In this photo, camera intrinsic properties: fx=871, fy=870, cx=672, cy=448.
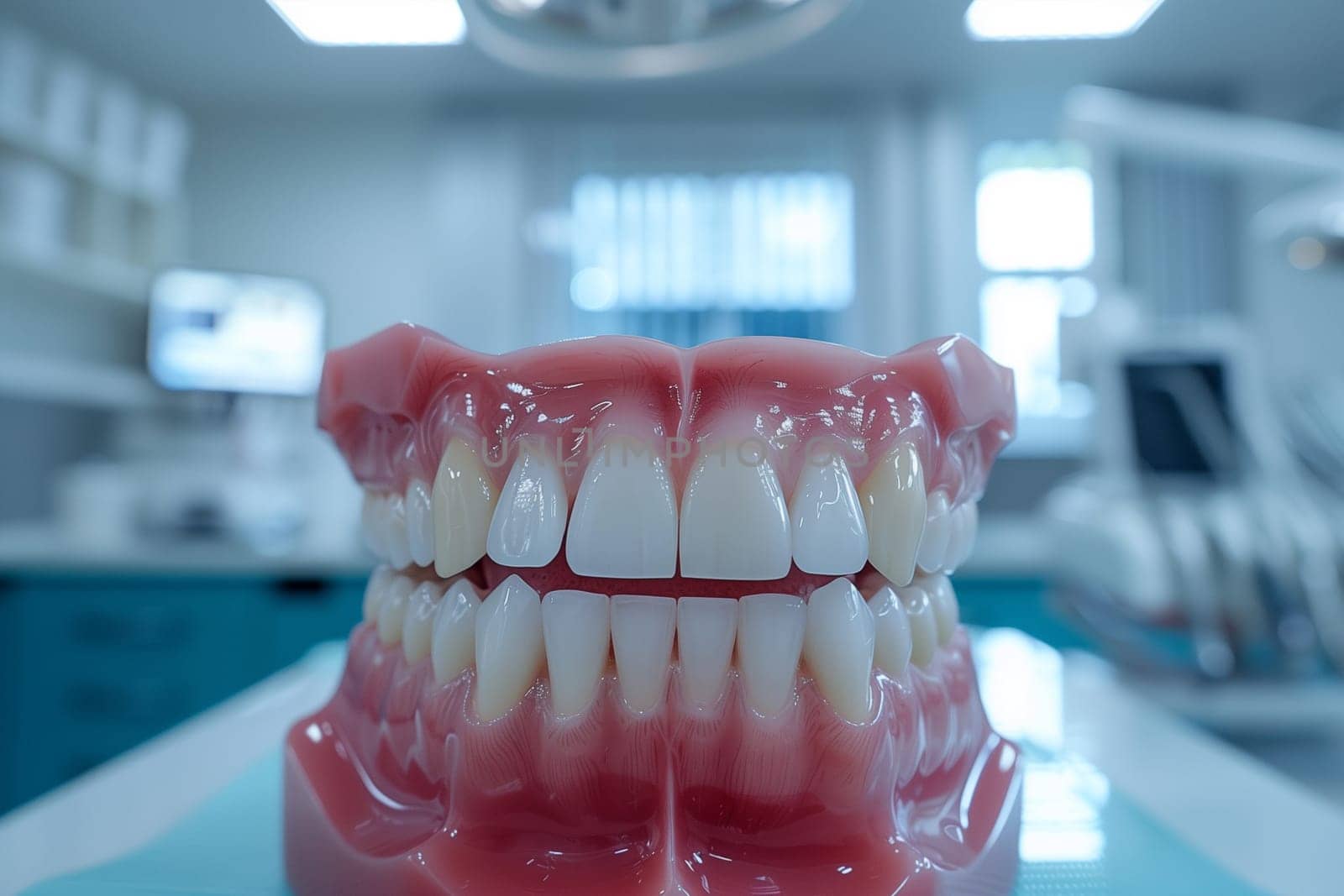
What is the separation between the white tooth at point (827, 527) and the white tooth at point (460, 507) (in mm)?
146

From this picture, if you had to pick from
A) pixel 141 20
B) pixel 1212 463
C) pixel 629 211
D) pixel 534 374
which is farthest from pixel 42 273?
pixel 1212 463

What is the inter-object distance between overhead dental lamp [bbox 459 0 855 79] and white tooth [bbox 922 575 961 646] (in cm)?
82

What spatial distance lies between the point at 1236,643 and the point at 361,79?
3.24 m

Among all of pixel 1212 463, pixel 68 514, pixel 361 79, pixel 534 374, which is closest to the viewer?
pixel 534 374

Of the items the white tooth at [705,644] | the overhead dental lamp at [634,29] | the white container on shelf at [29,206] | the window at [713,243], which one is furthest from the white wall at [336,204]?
the white tooth at [705,644]

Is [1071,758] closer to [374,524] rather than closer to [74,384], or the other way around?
[374,524]

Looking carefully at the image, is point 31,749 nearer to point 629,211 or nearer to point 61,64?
point 61,64

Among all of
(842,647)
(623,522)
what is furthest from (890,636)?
(623,522)

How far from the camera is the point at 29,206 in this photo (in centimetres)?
233

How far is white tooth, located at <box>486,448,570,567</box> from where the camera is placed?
0.39 metres

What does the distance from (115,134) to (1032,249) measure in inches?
125

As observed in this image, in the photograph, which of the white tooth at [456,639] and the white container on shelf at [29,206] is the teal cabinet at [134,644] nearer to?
the white container on shelf at [29,206]

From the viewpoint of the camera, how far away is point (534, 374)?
405mm

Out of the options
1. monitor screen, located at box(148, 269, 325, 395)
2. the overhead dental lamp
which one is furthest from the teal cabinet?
the overhead dental lamp
